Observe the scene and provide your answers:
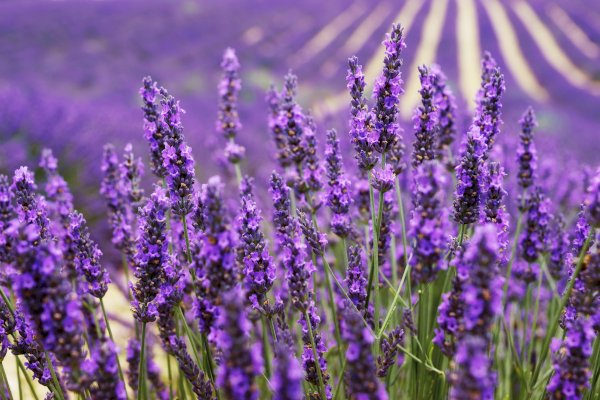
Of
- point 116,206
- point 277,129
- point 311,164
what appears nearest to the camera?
point 311,164

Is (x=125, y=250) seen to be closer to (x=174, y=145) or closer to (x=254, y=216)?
Result: (x=174, y=145)

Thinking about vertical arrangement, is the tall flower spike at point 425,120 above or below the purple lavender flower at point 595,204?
above

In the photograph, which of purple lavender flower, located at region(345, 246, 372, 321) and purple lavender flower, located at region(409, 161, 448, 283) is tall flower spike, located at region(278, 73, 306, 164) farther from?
purple lavender flower, located at region(409, 161, 448, 283)

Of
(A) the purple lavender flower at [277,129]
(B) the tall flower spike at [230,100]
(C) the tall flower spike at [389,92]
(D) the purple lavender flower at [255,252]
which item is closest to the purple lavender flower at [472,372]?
(D) the purple lavender flower at [255,252]

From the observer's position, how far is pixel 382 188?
218 cm

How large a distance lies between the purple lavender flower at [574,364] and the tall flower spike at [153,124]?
1.62 m

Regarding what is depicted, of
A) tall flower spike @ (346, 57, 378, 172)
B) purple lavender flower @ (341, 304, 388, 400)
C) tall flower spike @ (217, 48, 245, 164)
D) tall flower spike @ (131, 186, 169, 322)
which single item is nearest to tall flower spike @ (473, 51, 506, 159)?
tall flower spike @ (346, 57, 378, 172)

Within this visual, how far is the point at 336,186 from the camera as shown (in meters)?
2.30

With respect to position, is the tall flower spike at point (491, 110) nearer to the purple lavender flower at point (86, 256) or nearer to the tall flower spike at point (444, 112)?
the tall flower spike at point (444, 112)

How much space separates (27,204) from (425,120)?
63.4 inches

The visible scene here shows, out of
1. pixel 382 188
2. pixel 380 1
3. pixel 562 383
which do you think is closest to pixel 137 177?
pixel 382 188

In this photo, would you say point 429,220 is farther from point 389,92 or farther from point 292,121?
point 292,121

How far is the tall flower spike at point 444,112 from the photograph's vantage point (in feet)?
8.62

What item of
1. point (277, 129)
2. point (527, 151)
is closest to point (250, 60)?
point (277, 129)
